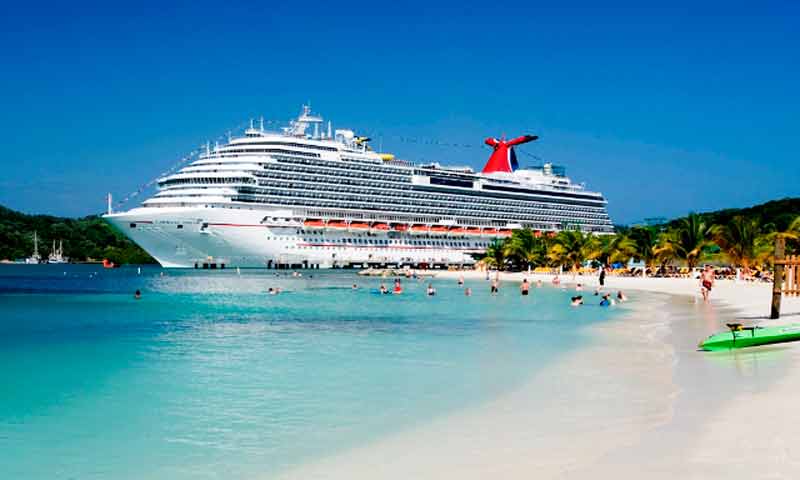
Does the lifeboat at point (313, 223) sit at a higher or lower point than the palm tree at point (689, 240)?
higher

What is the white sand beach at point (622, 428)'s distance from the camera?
866cm

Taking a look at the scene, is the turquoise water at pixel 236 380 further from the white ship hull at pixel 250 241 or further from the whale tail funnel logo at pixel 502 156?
the whale tail funnel logo at pixel 502 156

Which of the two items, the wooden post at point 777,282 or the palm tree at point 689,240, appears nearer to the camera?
the wooden post at point 777,282

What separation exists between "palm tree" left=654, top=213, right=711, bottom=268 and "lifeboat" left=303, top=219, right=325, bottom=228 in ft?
130

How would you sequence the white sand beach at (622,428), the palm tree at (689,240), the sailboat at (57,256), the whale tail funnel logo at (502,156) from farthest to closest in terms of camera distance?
the sailboat at (57,256) < the whale tail funnel logo at (502,156) < the palm tree at (689,240) < the white sand beach at (622,428)

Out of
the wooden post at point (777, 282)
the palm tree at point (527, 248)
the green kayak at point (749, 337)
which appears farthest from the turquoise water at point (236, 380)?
the palm tree at point (527, 248)

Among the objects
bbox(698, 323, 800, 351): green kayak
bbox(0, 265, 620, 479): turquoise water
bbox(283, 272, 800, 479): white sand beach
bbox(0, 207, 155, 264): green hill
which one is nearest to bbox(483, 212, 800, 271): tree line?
bbox(0, 265, 620, 479): turquoise water

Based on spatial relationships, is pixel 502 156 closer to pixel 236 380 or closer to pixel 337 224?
pixel 337 224

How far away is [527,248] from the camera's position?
87.4 meters

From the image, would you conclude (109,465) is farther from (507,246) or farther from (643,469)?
(507,246)

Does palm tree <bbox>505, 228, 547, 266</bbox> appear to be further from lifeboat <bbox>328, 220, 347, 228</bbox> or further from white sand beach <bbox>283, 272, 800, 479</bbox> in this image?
white sand beach <bbox>283, 272, 800, 479</bbox>

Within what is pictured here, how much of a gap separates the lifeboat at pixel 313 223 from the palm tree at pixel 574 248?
25.7 metres

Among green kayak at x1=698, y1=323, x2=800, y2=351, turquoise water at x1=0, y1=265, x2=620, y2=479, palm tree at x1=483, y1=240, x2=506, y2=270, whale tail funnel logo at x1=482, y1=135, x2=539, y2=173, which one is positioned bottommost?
turquoise water at x1=0, y1=265, x2=620, y2=479

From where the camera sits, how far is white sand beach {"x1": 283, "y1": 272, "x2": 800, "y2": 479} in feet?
28.4
